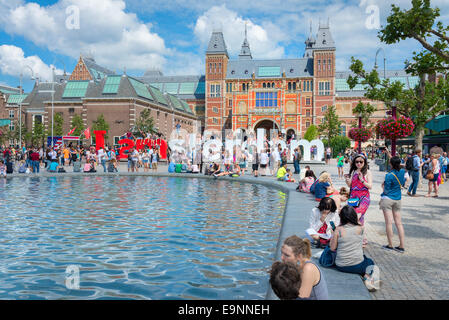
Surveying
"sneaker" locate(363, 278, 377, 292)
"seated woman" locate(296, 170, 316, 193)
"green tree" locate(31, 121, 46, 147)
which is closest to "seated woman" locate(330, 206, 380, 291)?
"sneaker" locate(363, 278, 377, 292)

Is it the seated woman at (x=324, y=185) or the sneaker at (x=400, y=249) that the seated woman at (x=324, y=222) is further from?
the seated woman at (x=324, y=185)

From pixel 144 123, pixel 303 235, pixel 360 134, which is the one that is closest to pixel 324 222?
pixel 303 235

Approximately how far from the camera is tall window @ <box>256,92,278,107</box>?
78438mm

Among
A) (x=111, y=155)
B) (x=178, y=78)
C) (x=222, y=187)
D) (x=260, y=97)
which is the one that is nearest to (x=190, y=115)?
(x=260, y=97)

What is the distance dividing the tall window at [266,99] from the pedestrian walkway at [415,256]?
2686 inches

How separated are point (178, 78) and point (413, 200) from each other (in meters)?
88.0

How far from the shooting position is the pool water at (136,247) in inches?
208

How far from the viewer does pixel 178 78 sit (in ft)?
318

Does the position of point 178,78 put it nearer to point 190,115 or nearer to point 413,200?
point 190,115

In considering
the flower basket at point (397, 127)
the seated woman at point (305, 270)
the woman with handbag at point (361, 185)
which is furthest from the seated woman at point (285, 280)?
the flower basket at point (397, 127)

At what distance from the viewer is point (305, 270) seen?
3.55 metres

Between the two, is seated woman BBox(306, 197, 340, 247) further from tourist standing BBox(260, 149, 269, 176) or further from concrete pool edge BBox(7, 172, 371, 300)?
tourist standing BBox(260, 149, 269, 176)

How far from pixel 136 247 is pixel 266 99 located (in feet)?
241

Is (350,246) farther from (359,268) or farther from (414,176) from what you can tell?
(414,176)
